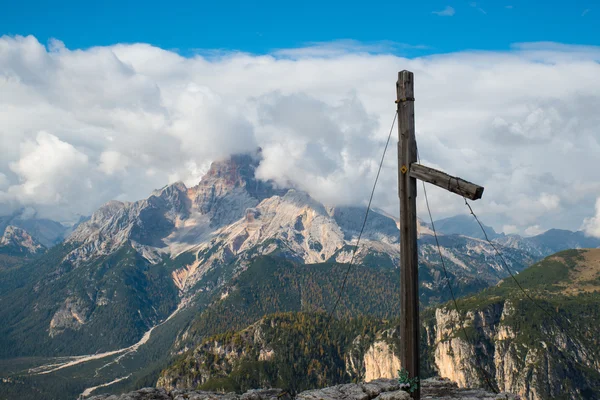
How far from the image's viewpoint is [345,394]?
19.8 m

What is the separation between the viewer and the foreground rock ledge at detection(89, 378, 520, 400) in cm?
1967

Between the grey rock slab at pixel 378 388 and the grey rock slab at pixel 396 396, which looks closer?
the grey rock slab at pixel 396 396

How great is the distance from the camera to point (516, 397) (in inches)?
798

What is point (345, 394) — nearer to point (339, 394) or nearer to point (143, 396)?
point (339, 394)

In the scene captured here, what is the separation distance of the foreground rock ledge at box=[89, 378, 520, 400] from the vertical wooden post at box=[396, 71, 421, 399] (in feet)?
7.00

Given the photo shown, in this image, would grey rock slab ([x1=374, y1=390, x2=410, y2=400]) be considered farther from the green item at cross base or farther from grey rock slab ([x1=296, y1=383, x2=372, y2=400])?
grey rock slab ([x1=296, y1=383, x2=372, y2=400])

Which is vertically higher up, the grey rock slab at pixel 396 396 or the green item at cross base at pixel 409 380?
the green item at cross base at pixel 409 380

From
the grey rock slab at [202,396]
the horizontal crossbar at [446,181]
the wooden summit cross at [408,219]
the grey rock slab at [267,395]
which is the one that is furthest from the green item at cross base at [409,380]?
the horizontal crossbar at [446,181]

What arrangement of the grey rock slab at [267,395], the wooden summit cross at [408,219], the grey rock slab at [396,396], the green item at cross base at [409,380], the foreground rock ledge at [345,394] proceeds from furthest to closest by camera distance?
the grey rock slab at [267,395] → the foreground rock ledge at [345,394] → the grey rock slab at [396,396] → the green item at cross base at [409,380] → the wooden summit cross at [408,219]

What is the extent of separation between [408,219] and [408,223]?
0.15m

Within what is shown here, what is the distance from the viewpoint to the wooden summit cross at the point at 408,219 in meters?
17.4

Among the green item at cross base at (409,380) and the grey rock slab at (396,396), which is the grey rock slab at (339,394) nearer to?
the grey rock slab at (396,396)

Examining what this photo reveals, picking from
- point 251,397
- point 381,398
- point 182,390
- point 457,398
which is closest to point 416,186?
point 381,398

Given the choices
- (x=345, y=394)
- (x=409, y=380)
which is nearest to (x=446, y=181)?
(x=409, y=380)
